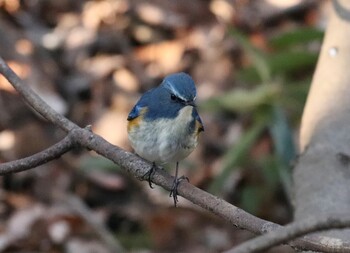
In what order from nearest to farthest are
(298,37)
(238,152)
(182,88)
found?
1. (182,88)
2. (238,152)
3. (298,37)

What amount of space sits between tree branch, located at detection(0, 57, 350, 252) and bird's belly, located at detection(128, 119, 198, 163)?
266 mm

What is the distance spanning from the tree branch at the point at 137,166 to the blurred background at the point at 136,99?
2.19 m

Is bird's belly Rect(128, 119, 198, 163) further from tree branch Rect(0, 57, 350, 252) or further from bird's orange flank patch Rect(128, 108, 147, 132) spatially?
tree branch Rect(0, 57, 350, 252)

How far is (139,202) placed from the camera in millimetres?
5617

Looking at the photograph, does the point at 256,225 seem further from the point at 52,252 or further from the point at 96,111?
the point at 96,111

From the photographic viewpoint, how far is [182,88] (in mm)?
2906

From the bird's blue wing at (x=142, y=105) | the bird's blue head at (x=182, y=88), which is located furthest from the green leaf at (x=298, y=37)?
the bird's blue head at (x=182, y=88)

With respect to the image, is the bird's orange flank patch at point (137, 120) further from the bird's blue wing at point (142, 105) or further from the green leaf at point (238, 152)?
the green leaf at point (238, 152)

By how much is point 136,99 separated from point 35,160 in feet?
12.2

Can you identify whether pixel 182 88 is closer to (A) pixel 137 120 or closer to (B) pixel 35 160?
(A) pixel 137 120

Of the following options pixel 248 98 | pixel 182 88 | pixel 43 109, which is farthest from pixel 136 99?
pixel 43 109

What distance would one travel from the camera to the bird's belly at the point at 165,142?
3.09 m

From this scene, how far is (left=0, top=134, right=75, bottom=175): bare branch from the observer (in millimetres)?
2520

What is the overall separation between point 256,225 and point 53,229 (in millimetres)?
2861
